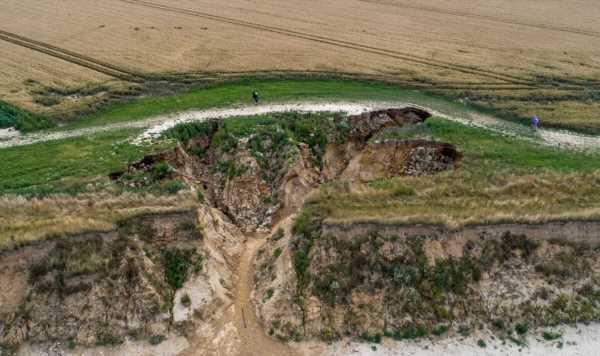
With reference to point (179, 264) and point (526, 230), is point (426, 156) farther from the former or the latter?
point (179, 264)

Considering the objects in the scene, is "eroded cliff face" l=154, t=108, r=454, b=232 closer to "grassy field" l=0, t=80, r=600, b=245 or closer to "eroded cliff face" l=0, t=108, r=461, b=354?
"eroded cliff face" l=0, t=108, r=461, b=354

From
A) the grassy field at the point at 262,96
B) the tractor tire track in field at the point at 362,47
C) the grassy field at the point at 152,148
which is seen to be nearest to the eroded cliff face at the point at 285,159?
the grassy field at the point at 152,148

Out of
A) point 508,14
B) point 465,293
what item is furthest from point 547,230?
point 508,14

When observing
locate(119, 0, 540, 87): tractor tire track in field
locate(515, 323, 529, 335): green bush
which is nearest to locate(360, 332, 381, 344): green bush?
locate(515, 323, 529, 335): green bush

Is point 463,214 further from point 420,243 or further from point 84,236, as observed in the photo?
point 84,236

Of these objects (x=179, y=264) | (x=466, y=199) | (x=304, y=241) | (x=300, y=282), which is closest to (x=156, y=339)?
(x=179, y=264)

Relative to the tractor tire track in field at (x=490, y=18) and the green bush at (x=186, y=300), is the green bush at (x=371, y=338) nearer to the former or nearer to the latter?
the green bush at (x=186, y=300)
